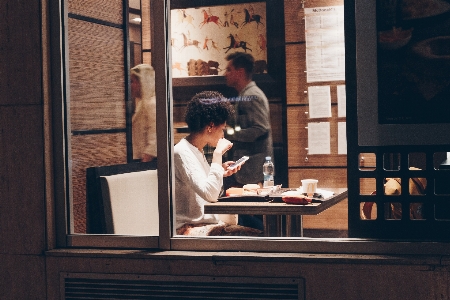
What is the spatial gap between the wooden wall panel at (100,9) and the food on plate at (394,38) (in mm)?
1961

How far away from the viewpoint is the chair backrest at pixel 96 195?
4.17m

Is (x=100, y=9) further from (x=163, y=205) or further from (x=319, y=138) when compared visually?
(x=319, y=138)

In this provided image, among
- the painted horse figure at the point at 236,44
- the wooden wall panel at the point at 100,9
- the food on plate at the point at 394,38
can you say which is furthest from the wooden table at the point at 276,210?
the painted horse figure at the point at 236,44

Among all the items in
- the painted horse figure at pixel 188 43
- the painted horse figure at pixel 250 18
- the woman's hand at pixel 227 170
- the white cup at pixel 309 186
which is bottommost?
the white cup at pixel 309 186

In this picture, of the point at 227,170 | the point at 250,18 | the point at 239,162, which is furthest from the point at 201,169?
the point at 250,18

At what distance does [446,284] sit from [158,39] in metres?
2.09

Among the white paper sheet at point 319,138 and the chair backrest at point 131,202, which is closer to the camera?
the chair backrest at point 131,202

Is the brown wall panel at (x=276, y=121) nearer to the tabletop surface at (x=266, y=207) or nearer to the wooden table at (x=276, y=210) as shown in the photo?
the wooden table at (x=276, y=210)

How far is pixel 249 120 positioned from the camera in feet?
19.7

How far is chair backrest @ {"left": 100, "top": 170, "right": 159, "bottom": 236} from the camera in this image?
407cm

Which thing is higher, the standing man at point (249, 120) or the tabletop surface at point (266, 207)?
the standing man at point (249, 120)

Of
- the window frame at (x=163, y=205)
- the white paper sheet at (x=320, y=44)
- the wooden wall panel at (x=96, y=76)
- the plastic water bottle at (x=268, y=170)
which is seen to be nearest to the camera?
the window frame at (x=163, y=205)

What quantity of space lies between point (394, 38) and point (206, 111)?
178cm

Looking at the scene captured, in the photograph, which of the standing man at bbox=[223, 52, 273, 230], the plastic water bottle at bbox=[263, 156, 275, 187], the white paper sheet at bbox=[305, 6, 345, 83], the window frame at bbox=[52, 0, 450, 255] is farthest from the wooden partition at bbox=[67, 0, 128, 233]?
the white paper sheet at bbox=[305, 6, 345, 83]
